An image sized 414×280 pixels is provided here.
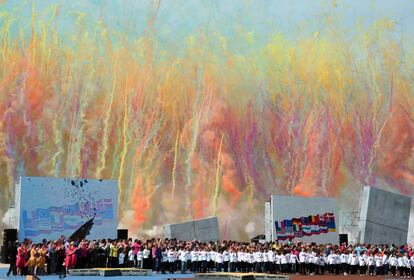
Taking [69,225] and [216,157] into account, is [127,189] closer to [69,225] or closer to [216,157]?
[216,157]

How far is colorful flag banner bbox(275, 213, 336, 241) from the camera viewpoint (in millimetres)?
49812

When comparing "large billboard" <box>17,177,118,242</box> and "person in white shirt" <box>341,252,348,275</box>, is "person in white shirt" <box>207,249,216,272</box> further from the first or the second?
"person in white shirt" <box>341,252,348,275</box>

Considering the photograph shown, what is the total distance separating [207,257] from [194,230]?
7.60 metres

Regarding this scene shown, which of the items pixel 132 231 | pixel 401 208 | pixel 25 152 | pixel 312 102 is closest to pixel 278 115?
pixel 312 102

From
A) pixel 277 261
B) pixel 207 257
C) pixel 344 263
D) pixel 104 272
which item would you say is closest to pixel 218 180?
pixel 344 263

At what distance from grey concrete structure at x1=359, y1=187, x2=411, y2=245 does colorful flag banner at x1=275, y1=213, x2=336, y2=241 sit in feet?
7.29

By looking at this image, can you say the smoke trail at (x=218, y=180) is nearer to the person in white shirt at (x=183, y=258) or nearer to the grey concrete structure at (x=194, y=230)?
the grey concrete structure at (x=194, y=230)

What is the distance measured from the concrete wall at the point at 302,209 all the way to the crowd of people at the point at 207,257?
118 inches

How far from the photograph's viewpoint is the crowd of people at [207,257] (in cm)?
3766

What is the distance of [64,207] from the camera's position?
42.0m

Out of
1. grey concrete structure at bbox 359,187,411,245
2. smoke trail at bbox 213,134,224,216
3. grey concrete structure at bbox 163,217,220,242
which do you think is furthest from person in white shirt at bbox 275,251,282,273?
smoke trail at bbox 213,134,224,216

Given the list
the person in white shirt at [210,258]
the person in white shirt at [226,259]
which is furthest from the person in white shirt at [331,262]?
the person in white shirt at [210,258]

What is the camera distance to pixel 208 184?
91.0 meters

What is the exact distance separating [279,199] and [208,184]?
41299 millimetres
